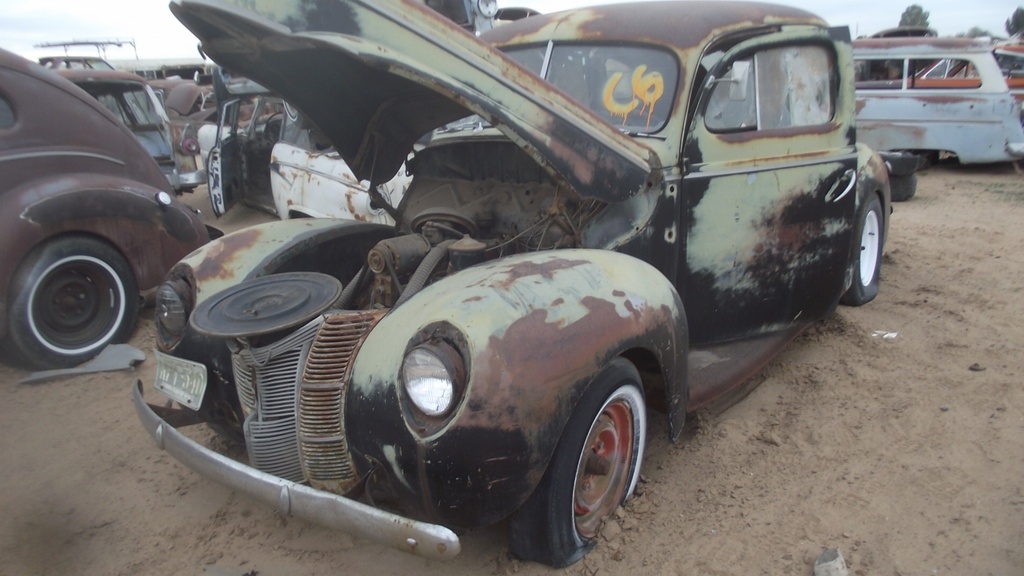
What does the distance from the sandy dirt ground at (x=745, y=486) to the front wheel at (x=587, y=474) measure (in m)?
0.09

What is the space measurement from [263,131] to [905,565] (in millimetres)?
8658

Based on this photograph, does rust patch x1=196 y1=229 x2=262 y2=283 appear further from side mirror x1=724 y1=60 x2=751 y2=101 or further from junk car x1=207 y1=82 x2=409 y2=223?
side mirror x1=724 y1=60 x2=751 y2=101

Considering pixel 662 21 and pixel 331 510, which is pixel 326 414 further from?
pixel 662 21

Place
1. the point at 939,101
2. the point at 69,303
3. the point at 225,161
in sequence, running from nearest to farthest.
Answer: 1. the point at 69,303
2. the point at 225,161
3. the point at 939,101

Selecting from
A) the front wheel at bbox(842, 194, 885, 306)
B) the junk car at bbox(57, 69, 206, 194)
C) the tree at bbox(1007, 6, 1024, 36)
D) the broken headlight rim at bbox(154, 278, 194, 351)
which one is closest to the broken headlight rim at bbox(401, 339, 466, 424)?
the broken headlight rim at bbox(154, 278, 194, 351)

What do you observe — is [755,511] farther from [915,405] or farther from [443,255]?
[443,255]

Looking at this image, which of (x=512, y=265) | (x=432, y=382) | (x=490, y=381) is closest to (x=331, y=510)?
(x=432, y=382)

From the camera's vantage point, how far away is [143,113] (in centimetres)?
955

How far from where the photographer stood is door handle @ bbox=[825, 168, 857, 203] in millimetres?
3627

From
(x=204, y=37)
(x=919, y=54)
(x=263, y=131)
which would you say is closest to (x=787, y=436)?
(x=204, y=37)

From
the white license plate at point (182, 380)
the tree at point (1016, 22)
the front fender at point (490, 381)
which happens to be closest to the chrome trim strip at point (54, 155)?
the white license plate at point (182, 380)

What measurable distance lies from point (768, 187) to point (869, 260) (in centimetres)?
209

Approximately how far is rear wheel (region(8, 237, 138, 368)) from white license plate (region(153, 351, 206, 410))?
Answer: 2.25 meters

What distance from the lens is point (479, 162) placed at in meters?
3.50
